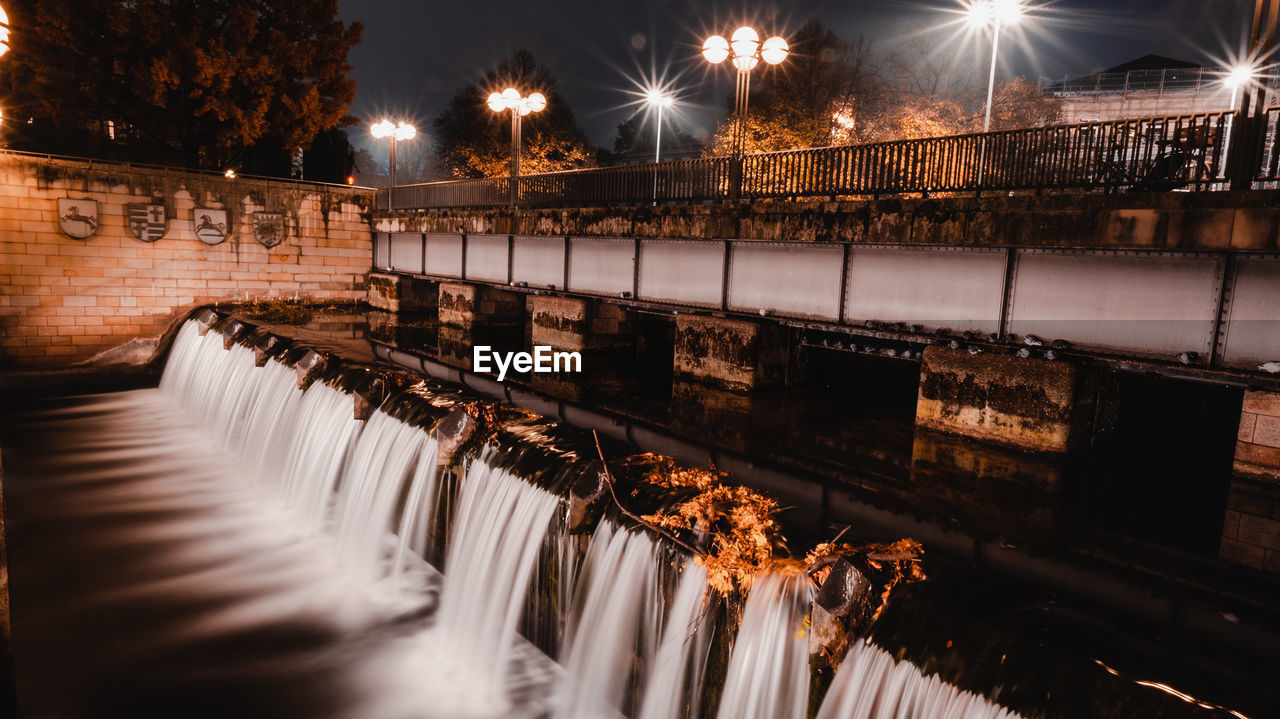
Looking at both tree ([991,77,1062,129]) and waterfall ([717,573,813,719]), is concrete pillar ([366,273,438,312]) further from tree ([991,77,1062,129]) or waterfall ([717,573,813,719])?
tree ([991,77,1062,129])

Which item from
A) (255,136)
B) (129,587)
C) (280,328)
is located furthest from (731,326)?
(255,136)

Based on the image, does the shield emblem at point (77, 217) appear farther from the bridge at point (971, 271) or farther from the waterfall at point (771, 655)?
the waterfall at point (771, 655)

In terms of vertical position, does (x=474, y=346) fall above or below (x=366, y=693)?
above

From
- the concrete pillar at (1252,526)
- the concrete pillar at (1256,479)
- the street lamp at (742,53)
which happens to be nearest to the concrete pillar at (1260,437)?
the concrete pillar at (1256,479)

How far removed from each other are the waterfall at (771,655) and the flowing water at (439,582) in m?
0.01

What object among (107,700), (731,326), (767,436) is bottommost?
(107,700)

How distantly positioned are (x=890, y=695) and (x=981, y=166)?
9.36 metres

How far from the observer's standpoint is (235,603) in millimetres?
9766

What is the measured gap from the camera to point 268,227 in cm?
2717

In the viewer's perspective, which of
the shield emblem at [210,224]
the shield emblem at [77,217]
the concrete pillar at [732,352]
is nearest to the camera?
the concrete pillar at [732,352]

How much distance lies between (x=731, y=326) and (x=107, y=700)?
11659 mm

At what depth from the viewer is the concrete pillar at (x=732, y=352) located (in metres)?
15.2

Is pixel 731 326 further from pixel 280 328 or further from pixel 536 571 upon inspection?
pixel 280 328

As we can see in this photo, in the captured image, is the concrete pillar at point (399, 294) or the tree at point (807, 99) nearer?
the concrete pillar at point (399, 294)
